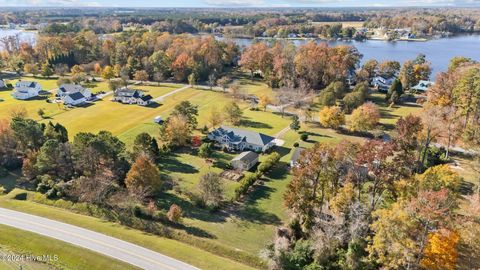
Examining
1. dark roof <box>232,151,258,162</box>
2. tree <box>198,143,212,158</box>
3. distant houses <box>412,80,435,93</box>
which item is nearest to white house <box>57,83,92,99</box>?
tree <box>198,143,212,158</box>

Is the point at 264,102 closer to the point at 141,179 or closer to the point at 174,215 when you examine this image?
the point at 141,179

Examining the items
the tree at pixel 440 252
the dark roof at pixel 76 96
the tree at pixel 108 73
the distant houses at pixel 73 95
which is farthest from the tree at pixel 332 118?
the tree at pixel 108 73

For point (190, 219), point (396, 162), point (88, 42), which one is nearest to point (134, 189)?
point (190, 219)

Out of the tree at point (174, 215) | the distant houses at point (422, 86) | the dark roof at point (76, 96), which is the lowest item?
the tree at point (174, 215)

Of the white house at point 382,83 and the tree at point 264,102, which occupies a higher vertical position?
the white house at point 382,83

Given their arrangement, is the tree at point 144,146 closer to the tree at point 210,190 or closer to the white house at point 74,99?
the tree at point 210,190

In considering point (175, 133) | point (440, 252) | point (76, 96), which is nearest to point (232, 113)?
point (175, 133)

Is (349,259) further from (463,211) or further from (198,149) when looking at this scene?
(198,149)
